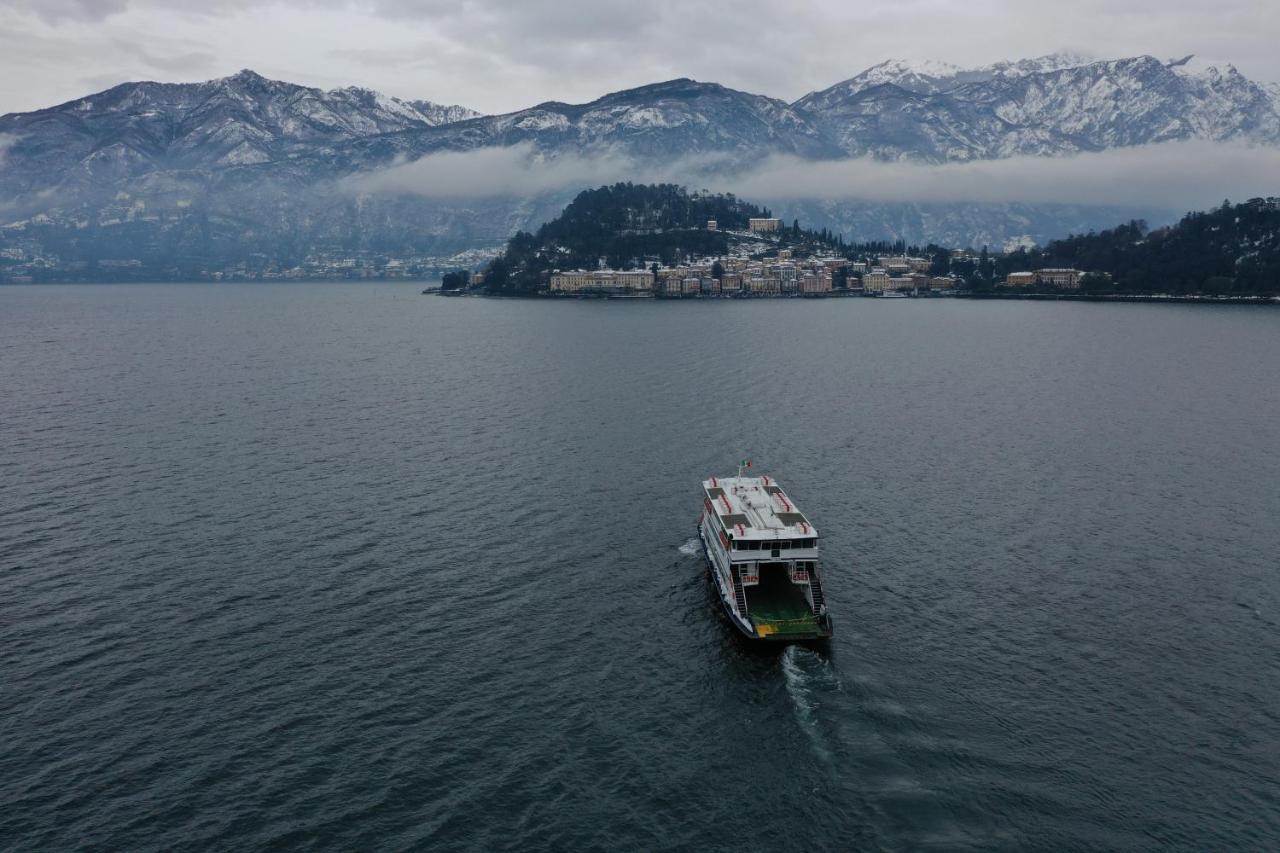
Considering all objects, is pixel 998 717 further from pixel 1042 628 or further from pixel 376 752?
pixel 376 752

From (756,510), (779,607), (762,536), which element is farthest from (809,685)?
(756,510)

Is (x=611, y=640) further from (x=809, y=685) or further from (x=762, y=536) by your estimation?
(x=762, y=536)

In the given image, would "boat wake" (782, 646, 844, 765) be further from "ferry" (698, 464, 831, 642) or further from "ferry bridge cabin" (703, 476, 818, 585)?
"ferry bridge cabin" (703, 476, 818, 585)

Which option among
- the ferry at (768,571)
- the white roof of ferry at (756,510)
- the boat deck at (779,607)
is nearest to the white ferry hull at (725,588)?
the ferry at (768,571)

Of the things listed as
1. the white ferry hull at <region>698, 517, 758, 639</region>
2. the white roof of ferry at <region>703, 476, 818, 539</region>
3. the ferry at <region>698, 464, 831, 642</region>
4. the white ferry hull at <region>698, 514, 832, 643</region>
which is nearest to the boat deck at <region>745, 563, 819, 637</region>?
the ferry at <region>698, 464, 831, 642</region>

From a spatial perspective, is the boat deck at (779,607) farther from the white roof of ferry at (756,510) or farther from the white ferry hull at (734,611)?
the white roof of ferry at (756,510)

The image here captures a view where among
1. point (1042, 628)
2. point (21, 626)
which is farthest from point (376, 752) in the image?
point (1042, 628)
